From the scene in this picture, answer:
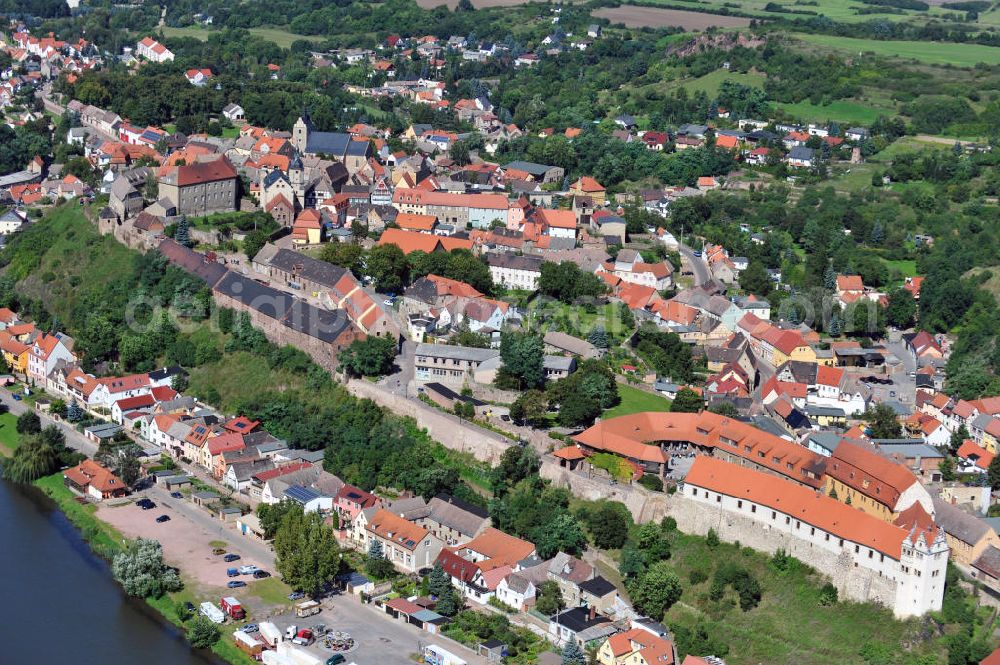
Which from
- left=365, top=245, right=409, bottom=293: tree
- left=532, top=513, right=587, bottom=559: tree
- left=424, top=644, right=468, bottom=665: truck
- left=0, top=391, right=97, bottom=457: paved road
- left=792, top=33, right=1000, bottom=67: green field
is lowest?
left=0, top=391, right=97, bottom=457: paved road

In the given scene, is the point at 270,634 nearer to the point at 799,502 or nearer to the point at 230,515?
the point at 230,515

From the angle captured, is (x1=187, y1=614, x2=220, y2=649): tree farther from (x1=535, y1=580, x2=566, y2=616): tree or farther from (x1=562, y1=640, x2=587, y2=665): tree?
(x1=562, y1=640, x2=587, y2=665): tree

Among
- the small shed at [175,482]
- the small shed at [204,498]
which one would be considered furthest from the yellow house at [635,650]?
the small shed at [175,482]

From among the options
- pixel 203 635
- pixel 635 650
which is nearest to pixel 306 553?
pixel 203 635

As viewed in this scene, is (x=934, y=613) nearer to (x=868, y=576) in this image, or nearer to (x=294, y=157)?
(x=868, y=576)

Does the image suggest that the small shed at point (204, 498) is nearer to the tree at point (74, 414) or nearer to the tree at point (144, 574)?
the tree at point (144, 574)

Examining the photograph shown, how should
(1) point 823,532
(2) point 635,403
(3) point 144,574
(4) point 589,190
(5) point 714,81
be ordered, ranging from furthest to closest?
(5) point 714,81 → (4) point 589,190 → (2) point 635,403 → (3) point 144,574 → (1) point 823,532

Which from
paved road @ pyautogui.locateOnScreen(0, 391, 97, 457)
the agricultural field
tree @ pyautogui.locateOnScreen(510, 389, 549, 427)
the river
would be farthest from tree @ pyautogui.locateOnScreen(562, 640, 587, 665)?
the agricultural field
